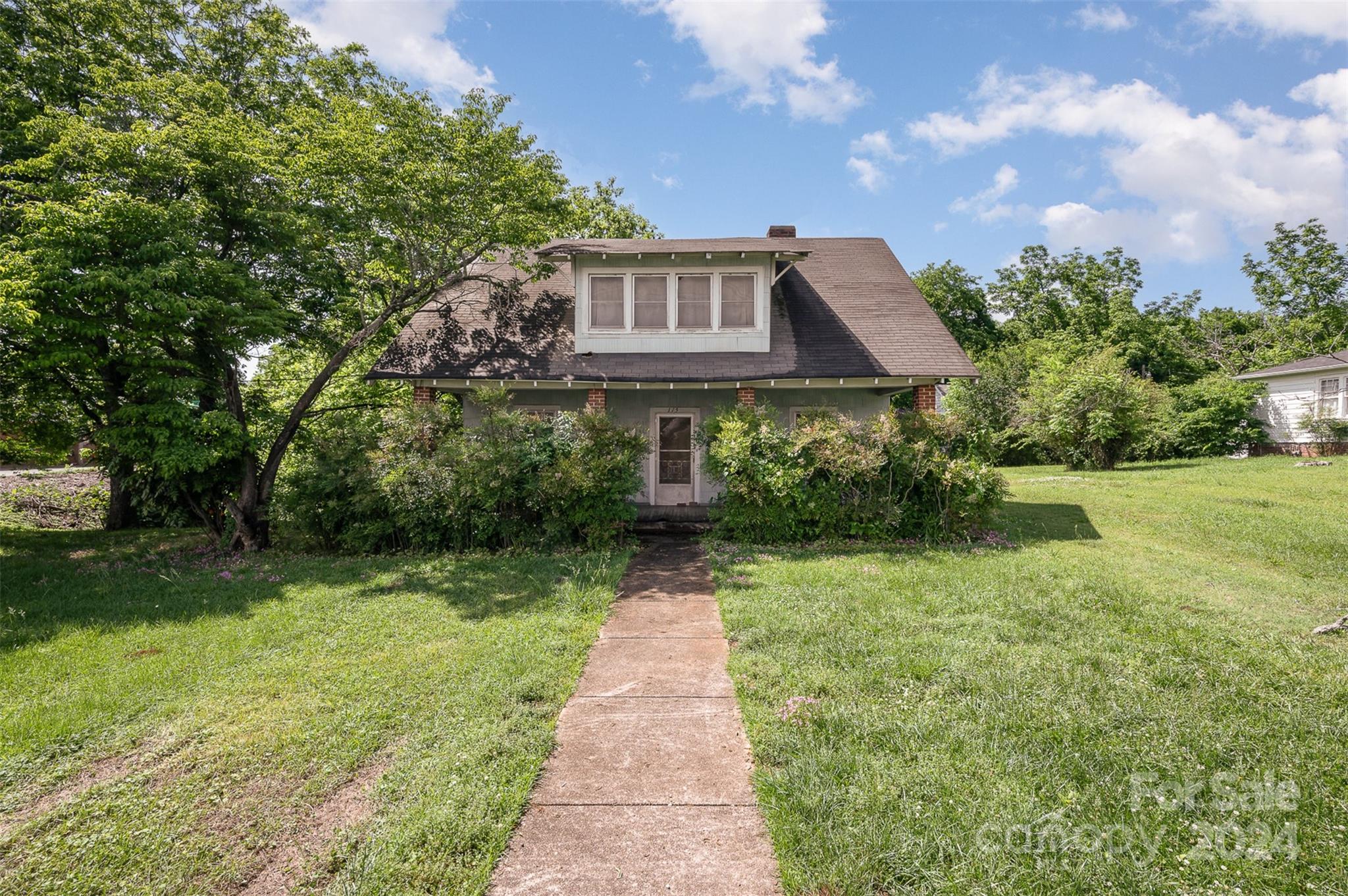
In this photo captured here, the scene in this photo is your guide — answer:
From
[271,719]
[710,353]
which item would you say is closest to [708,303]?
[710,353]

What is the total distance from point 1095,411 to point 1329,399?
9.70m

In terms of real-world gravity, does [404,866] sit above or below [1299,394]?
below

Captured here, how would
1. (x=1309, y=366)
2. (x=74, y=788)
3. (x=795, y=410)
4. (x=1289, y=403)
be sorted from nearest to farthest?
(x=74, y=788), (x=795, y=410), (x=1309, y=366), (x=1289, y=403)

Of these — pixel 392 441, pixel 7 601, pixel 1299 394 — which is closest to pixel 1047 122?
pixel 392 441

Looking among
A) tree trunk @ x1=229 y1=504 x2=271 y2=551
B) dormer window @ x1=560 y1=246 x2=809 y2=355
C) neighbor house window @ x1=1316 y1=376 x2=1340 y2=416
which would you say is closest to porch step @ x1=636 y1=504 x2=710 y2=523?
dormer window @ x1=560 y1=246 x2=809 y2=355

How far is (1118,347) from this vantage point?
2261 centimetres

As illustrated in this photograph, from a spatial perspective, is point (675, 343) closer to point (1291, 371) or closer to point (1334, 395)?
point (1334, 395)

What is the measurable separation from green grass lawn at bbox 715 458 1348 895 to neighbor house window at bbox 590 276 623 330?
20.9 feet

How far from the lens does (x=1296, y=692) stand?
12.5ft

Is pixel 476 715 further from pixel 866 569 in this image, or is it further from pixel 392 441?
pixel 392 441

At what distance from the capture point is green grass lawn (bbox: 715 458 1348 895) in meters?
2.39

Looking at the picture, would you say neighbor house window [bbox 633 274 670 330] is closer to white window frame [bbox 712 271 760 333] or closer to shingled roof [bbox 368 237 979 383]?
shingled roof [bbox 368 237 979 383]

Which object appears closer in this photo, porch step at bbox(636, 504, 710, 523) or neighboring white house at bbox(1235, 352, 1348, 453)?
porch step at bbox(636, 504, 710, 523)

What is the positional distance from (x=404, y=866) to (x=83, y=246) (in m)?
9.62
